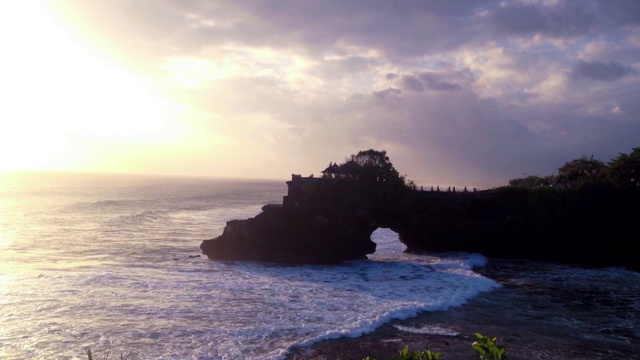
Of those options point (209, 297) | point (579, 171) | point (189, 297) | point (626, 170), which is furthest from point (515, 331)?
point (579, 171)

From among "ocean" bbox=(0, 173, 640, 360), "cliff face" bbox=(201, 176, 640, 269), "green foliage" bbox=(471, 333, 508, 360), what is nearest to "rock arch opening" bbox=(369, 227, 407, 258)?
"ocean" bbox=(0, 173, 640, 360)

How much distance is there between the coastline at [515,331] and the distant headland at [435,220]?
11905 millimetres

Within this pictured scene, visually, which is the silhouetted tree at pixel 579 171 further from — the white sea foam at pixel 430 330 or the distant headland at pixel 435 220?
the white sea foam at pixel 430 330

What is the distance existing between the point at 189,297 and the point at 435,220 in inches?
863

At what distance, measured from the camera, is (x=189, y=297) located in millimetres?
20859

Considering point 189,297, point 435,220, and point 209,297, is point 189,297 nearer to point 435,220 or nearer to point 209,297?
point 209,297

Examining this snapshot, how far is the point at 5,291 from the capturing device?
21.8 meters

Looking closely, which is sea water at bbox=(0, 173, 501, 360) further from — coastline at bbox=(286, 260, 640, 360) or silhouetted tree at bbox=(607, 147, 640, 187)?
silhouetted tree at bbox=(607, 147, 640, 187)

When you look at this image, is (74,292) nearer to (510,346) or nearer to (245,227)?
(245,227)

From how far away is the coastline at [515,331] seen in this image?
1464 centimetres

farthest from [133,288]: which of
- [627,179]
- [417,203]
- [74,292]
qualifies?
[627,179]

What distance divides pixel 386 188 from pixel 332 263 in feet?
21.4

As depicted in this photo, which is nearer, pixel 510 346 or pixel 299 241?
pixel 510 346

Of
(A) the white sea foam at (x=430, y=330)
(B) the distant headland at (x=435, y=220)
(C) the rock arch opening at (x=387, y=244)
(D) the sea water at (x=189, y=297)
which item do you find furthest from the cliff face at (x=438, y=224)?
(A) the white sea foam at (x=430, y=330)
